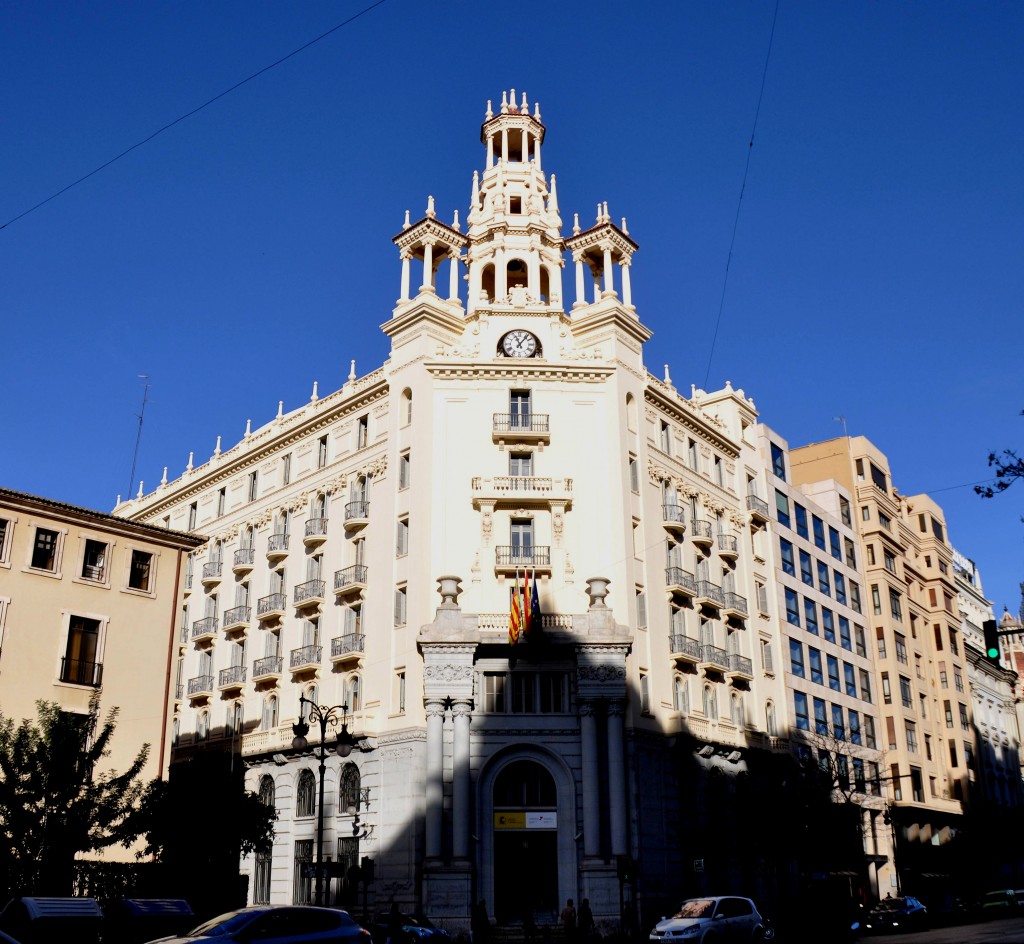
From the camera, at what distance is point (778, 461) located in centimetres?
6231

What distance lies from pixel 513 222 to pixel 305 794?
28.1 metres

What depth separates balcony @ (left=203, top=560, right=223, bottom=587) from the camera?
185 ft

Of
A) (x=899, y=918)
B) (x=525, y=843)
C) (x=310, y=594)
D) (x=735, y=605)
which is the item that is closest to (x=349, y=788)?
(x=525, y=843)

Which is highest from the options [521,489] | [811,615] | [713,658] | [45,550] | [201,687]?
[521,489]

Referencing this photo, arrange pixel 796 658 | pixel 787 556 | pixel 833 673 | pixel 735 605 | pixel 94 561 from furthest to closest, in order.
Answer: pixel 833 673, pixel 787 556, pixel 796 658, pixel 735 605, pixel 94 561

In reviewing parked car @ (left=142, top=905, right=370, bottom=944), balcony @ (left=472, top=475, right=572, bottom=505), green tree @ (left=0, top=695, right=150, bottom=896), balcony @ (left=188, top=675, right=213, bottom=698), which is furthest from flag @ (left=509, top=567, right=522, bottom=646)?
parked car @ (left=142, top=905, right=370, bottom=944)

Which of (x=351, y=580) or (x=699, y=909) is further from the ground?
(x=351, y=580)

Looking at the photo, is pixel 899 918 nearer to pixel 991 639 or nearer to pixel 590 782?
pixel 590 782

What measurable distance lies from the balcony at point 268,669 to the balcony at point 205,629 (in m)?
5.39

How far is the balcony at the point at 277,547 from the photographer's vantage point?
172 ft

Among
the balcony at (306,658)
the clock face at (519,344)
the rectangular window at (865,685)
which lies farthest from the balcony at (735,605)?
the balcony at (306,658)

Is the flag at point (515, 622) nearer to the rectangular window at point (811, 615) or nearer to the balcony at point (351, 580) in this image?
the balcony at point (351, 580)

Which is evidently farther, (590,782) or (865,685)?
(865,685)

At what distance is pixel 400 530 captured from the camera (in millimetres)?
46312
